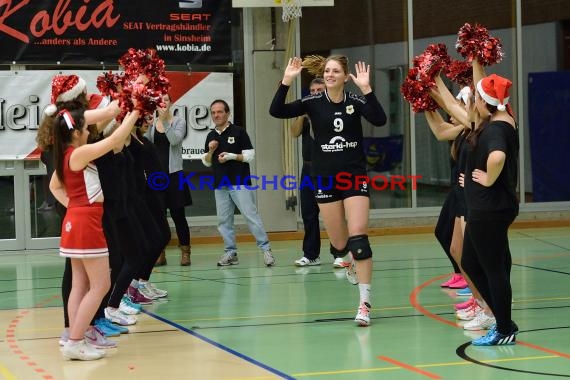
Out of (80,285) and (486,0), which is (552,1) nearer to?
(486,0)

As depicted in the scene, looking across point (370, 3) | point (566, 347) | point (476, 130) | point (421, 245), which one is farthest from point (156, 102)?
point (370, 3)

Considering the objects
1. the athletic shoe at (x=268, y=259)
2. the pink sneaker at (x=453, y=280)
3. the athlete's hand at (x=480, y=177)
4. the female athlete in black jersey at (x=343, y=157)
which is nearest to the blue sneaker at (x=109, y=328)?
the female athlete in black jersey at (x=343, y=157)

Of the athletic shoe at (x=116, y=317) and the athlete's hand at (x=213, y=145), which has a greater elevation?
the athlete's hand at (x=213, y=145)

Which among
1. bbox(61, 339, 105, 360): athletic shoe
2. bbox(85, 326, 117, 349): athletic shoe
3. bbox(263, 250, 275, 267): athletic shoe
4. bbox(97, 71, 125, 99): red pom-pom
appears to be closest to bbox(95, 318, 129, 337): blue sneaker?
bbox(85, 326, 117, 349): athletic shoe

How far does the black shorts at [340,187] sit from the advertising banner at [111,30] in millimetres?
7218

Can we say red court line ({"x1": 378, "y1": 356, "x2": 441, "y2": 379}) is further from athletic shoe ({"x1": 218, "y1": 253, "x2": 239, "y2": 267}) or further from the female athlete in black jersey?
athletic shoe ({"x1": 218, "y1": 253, "x2": 239, "y2": 267})

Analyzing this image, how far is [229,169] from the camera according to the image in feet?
41.3

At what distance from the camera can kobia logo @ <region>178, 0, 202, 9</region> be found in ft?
50.6

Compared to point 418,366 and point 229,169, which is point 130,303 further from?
point 229,169

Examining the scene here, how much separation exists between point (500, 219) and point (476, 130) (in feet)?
2.10

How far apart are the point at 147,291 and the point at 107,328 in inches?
74.3

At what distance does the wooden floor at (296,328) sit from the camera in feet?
22.4

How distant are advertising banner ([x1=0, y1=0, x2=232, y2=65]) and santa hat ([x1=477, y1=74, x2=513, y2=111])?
872 cm

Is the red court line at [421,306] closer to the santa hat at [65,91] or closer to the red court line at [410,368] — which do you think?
the red court line at [410,368]
